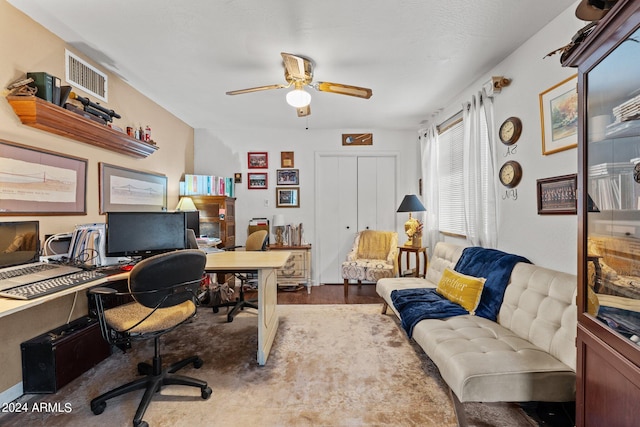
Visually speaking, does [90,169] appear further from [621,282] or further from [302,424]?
[621,282]

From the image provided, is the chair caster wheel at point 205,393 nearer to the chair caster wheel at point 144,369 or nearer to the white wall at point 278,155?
the chair caster wheel at point 144,369

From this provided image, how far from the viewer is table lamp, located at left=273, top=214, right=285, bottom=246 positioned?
449 centimetres

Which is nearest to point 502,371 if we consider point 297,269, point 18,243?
point 18,243

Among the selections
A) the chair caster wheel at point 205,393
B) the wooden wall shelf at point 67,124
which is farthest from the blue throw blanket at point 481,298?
the wooden wall shelf at point 67,124

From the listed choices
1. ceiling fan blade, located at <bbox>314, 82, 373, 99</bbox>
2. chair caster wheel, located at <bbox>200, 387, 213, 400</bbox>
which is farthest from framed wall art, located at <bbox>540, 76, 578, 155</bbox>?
chair caster wheel, located at <bbox>200, 387, 213, 400</bbox>

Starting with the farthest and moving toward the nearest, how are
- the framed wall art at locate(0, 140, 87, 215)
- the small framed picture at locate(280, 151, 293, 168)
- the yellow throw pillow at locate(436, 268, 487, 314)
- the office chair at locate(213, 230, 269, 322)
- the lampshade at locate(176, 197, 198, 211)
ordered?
the small framed picture at locate(280, 151, 293, 168), the lampshade at locate(176, 197, 198, 211), the office chair at locate(213, 230, 269, 322), the yellow throw pillow at locate(436, 268, 487, 314), the framed wall art at locate(0, 140, 87, 215)

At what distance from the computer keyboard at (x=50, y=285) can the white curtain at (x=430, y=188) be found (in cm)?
359

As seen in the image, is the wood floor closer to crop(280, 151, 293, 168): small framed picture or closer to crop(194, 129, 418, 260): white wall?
crop(194, 129, 418, 260): white wall

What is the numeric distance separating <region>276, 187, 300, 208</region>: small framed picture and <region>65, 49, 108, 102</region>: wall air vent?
8.39 feet

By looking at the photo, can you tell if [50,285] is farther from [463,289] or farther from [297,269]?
[297,269]

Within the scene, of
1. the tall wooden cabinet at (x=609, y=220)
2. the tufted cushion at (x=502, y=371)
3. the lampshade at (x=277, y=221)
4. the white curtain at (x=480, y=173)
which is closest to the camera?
the tall wooden cabinet at (x=609, y=220)

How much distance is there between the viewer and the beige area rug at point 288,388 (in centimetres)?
169

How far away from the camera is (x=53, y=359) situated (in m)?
1.92

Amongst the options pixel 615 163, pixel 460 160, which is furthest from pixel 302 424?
pixel 460 160
